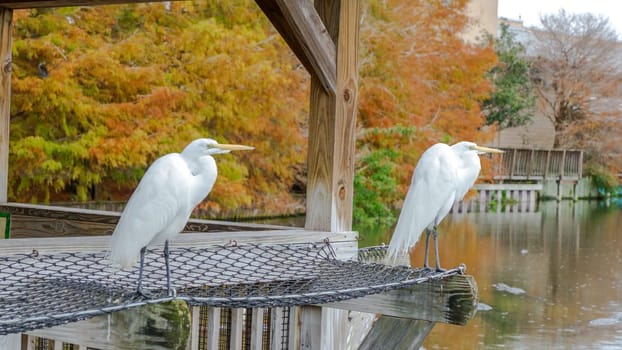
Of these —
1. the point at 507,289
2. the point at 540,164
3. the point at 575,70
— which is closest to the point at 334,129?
the point at 507,289

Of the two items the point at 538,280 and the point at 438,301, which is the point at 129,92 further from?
the point at 438,301

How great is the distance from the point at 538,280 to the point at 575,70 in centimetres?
2129

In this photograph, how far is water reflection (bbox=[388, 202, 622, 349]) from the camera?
10.6 meters

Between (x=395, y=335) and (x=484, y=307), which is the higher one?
(x=395, y=335)

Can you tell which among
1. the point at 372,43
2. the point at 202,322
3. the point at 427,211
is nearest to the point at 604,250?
the point at 372,43

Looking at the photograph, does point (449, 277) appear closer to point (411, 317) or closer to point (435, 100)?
point (411, 317)

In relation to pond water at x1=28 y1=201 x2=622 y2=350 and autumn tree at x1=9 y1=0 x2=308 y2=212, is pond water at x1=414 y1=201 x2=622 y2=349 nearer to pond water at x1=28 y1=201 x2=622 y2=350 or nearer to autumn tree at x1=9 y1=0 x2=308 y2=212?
pond water at x1=28 y1=201 x2=622 y2=350

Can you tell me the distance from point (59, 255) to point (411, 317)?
1456mm

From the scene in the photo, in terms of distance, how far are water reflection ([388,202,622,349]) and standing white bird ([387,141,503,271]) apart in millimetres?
6295

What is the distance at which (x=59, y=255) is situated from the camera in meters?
3.56

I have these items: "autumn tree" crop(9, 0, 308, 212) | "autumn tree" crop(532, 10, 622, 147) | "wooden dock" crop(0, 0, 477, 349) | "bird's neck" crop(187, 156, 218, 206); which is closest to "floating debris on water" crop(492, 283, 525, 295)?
"autumn tree" crop(9, 0, 308, 212)

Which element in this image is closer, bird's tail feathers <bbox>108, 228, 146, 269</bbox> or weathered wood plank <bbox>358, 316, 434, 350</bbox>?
bird's tail feathers <bbox>108, 228, 146, 269</bbox>

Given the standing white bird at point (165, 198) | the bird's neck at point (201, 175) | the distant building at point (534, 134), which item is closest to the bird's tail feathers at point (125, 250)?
the standing white bird at point (165, 198)

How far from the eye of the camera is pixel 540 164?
31688mm
